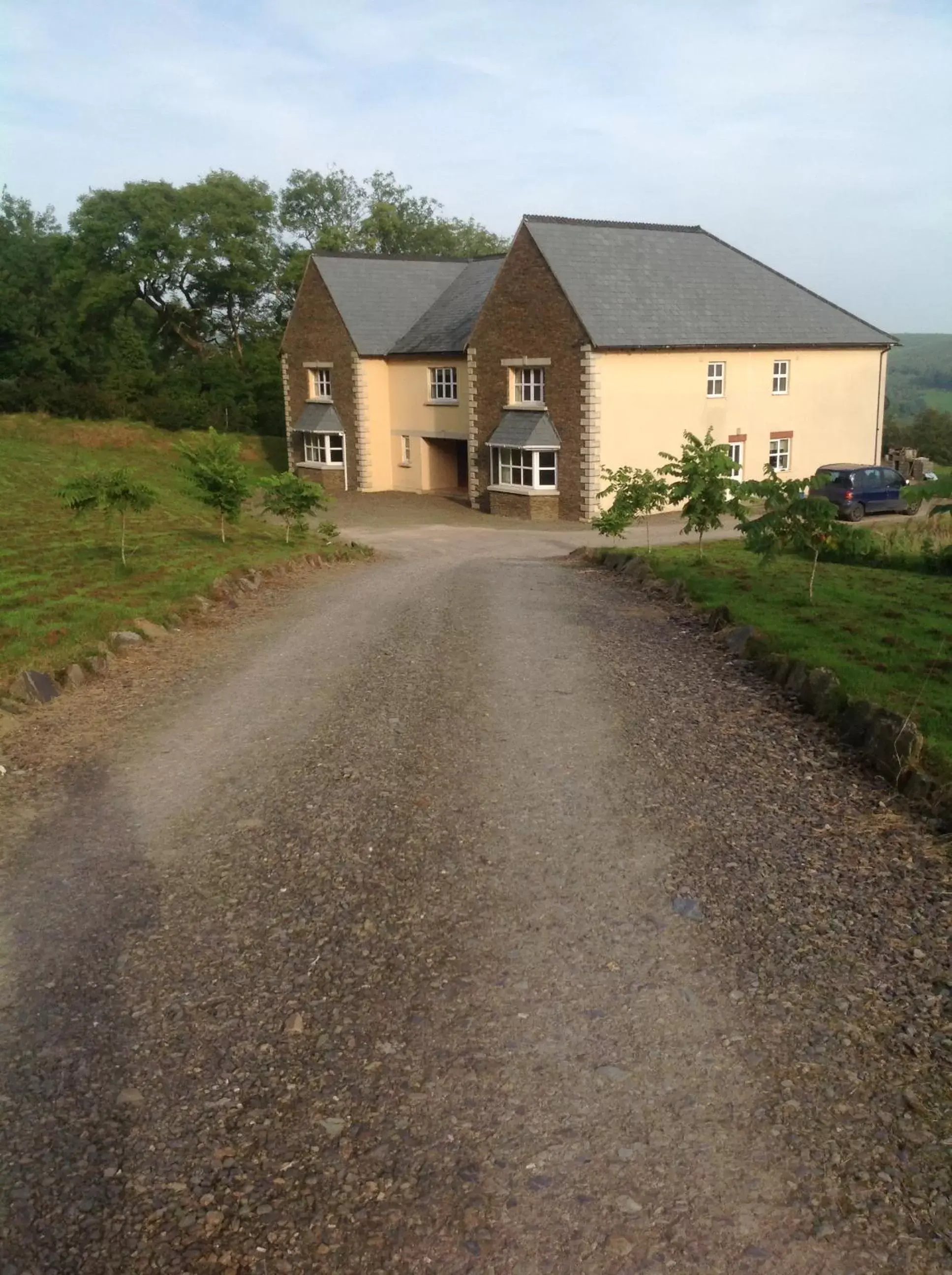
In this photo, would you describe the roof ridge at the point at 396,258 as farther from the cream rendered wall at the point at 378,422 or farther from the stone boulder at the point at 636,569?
the stone boulder at the point at 636,569

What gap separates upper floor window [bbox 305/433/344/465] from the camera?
4581 cm

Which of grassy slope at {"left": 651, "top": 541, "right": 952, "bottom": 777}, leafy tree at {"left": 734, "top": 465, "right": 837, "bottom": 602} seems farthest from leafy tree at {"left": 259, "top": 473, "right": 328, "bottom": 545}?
leafy tree at {"left": 734, "top": 465, "right": 837, "bottom": 602}

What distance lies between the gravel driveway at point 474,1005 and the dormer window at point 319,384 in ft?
118

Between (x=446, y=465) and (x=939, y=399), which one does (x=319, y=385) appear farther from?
(x=939, y=399)

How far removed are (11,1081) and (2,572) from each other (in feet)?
51.4

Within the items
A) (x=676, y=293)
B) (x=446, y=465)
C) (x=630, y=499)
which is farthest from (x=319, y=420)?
(x=630, y=499)

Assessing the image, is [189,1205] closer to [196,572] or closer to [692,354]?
[196,572]

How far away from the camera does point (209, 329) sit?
63.7 m

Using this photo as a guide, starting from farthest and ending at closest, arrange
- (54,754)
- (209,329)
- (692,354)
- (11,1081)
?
1. (209,329)
2. (692,354)
3. (54,754)
4. (11,1081)

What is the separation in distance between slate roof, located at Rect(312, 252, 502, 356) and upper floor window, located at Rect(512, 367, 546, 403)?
510 centimetres

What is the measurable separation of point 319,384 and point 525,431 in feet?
44.9

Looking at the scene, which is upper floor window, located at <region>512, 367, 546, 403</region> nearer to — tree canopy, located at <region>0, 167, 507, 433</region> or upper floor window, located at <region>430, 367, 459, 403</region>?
upper floor window, located at <region>430, 367, 459, 403</region>

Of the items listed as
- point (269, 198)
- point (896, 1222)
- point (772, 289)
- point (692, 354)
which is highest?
point (269, 198)

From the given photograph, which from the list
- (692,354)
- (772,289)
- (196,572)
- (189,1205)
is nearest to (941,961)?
(189,1205)
